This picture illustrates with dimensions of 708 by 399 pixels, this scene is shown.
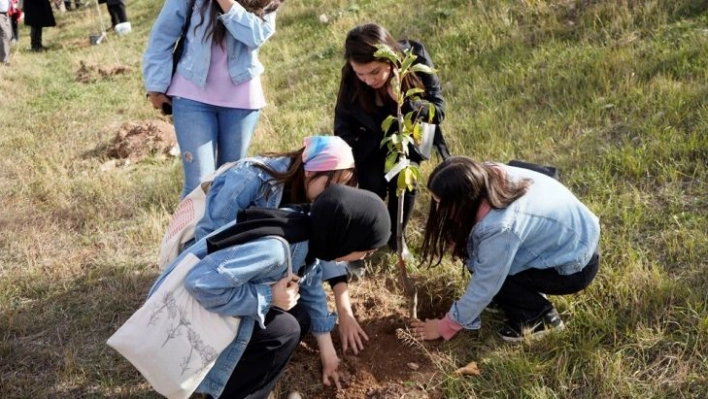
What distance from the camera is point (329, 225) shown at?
79.9 inches

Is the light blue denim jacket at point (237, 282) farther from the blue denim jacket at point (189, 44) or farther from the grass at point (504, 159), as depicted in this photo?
the blue denim jacket at point (189, 44)

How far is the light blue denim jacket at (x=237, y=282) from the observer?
2.00 m

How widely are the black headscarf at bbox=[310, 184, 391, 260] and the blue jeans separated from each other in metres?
1.14

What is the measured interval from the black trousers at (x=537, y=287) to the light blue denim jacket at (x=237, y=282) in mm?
949

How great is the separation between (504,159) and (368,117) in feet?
4.08

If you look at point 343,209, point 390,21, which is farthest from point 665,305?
point 390,21

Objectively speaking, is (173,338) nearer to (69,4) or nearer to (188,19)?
(188,19)

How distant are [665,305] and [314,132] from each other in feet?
10.1

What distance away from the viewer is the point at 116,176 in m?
4.76

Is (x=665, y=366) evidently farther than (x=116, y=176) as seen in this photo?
No

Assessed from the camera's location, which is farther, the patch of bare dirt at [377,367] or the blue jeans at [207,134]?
the blue jeans at [207,134]

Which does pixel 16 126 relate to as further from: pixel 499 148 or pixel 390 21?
pixel 499 148

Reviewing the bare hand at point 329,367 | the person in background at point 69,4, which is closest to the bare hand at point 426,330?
the bare hand at point 329,367

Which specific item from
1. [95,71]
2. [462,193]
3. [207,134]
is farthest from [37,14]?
[462,193]
